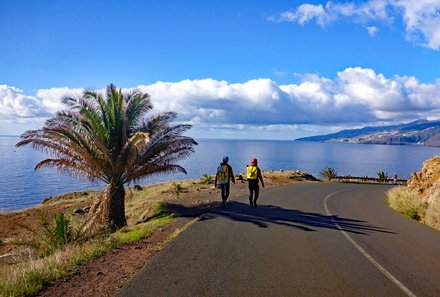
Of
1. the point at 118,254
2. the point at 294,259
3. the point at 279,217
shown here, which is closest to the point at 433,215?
the point at 279,217

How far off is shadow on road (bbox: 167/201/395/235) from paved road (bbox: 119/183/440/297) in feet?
0.12

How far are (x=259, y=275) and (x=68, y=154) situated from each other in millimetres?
11935

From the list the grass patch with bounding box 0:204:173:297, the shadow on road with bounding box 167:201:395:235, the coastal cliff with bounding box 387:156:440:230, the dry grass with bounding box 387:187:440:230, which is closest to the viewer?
the grass patch with bounding box 0:204:173:297

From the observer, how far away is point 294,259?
7527 mm

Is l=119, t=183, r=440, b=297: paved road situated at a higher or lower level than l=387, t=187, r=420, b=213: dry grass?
higher

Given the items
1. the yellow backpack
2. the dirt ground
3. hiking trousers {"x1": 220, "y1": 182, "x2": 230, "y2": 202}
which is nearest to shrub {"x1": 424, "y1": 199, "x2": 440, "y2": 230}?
the yellow backpack

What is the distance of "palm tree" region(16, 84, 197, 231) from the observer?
49.6 feet

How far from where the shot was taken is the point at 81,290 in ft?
19.1

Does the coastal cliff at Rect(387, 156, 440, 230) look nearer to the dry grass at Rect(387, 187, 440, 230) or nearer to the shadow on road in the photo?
the dry grass at Rect(387, 187, 440, 230)

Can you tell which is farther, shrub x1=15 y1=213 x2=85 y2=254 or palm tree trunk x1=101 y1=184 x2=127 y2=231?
palm tree trunk x1=101 y1=184 x2=127 y2=231

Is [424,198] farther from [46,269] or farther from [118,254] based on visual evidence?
[46,269]

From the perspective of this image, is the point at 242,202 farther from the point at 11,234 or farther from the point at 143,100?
the point at 11,234

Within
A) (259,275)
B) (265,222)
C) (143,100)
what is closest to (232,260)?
(259,275)

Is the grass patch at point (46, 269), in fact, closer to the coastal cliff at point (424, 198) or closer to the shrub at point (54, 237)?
the shrub at point (54, 237)
